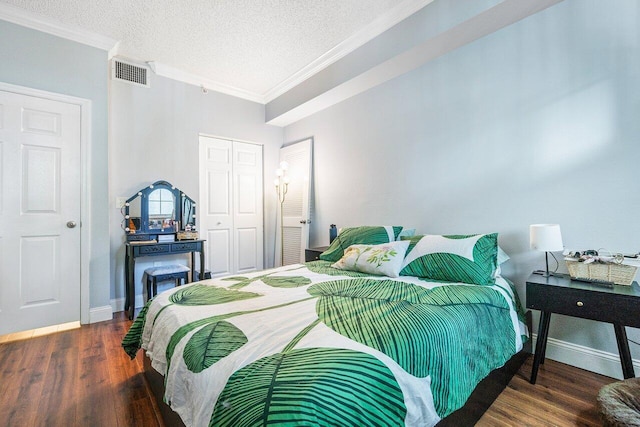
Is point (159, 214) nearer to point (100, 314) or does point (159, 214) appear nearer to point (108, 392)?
point (100, 314)

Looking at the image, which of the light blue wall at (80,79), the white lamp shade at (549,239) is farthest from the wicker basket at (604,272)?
the light blue wall at (80,79)

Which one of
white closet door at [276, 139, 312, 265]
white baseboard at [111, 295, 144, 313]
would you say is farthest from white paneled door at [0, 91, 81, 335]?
white closet door at [276, 139, 312, 265]

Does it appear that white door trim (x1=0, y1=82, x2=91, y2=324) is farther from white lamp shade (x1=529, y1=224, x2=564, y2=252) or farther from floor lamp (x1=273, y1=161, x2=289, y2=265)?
white lamp shade (x1=529, y1=224, x2=564, y2=252)

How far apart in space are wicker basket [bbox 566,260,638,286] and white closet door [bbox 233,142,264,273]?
3.70 meters

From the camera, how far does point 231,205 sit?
430 cm

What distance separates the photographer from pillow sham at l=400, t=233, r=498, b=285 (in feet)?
6.61

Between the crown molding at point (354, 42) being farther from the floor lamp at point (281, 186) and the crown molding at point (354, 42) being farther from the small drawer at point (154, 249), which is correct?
the small drawer at point (154, 249)

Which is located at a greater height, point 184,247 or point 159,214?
point 159,214

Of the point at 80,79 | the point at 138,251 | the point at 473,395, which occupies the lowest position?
the point at 473,395

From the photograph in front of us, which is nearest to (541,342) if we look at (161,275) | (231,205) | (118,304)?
(161,275)

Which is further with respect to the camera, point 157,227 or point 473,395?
point 157,227

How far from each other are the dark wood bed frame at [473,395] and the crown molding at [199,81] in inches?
128

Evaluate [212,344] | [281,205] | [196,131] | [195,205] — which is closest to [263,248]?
[281,205]

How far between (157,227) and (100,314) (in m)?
1.03
